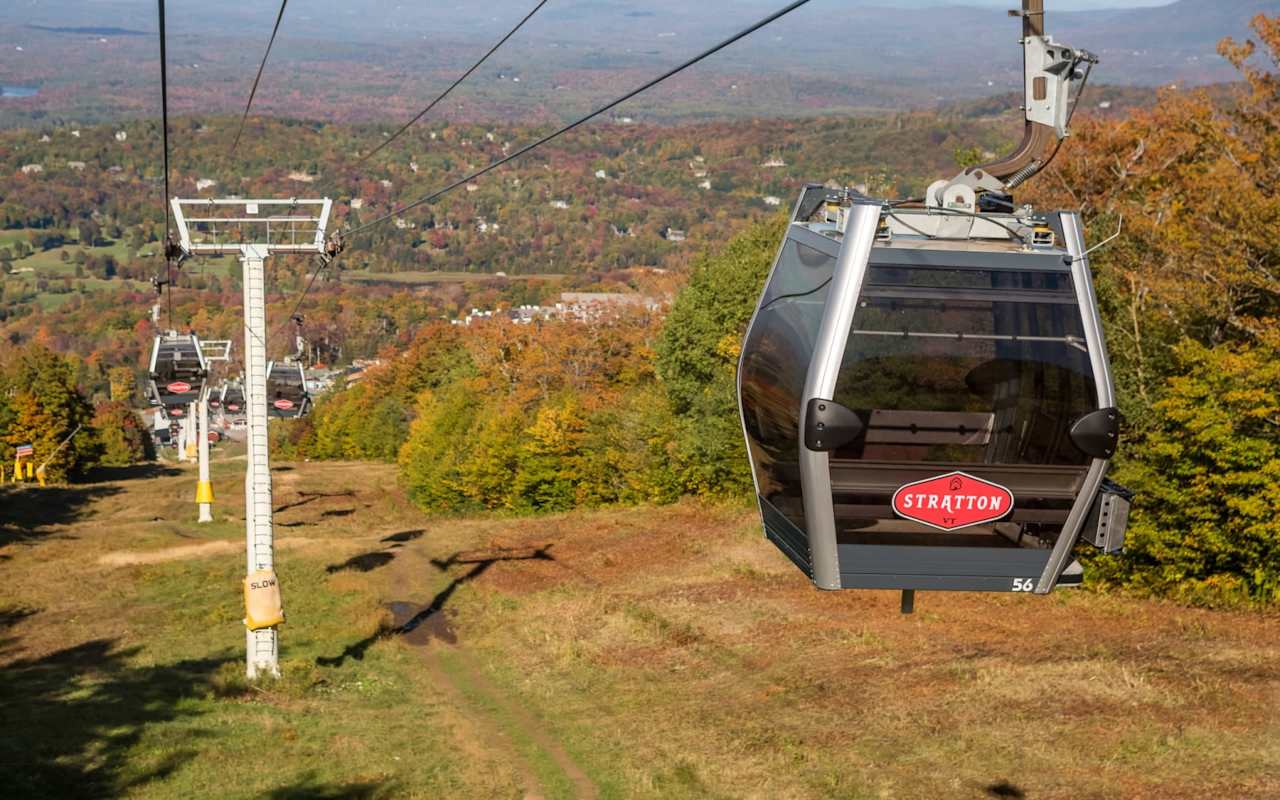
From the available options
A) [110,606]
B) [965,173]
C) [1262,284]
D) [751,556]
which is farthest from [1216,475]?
[110,606]

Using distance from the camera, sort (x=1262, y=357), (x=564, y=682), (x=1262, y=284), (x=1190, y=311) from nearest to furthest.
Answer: (x=564, y=682) → (x=1262, y=357) → (x=1262, y=284) → (x=1190, y=311)

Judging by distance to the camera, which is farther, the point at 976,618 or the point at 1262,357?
the point at 1262,357

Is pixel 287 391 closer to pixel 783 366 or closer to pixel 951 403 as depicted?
pixel 783 366

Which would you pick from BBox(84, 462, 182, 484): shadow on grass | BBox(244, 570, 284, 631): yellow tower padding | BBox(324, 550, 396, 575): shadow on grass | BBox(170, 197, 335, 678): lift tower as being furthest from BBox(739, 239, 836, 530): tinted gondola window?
BBox(84, 462, 182, 484): shadow on grass

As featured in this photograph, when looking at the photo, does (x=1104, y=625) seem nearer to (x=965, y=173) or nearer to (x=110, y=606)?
(x=965, y=173)

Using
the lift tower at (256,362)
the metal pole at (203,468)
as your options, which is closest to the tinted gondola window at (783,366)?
the lift tower at (256,362)

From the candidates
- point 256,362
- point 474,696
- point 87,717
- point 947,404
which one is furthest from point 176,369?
point 947,404

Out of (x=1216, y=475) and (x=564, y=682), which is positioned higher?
(x=1216, y=475)
